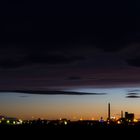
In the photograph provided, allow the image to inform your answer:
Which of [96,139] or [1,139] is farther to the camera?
[96,139]

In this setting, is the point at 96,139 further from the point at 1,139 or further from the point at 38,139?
the point at 1,139

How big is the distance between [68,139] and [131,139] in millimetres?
9296

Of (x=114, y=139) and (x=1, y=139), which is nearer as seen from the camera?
(x=1, y=139)

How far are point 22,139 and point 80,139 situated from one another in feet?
29.4

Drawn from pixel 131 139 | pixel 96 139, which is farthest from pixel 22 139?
pixel 131 139

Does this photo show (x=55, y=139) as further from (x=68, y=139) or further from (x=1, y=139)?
(x=1, y=139)

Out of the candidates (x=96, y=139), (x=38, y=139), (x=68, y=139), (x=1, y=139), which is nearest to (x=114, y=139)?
(x=96, y=139)

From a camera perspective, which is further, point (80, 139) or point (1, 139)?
point (80, 139)

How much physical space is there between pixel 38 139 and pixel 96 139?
29.4 feet

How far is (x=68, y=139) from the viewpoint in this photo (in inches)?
2270

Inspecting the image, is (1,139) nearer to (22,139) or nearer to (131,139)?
(22,139)

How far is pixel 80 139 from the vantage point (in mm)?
58688

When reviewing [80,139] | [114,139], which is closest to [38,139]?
[80,139]

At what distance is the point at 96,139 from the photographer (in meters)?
58.8
